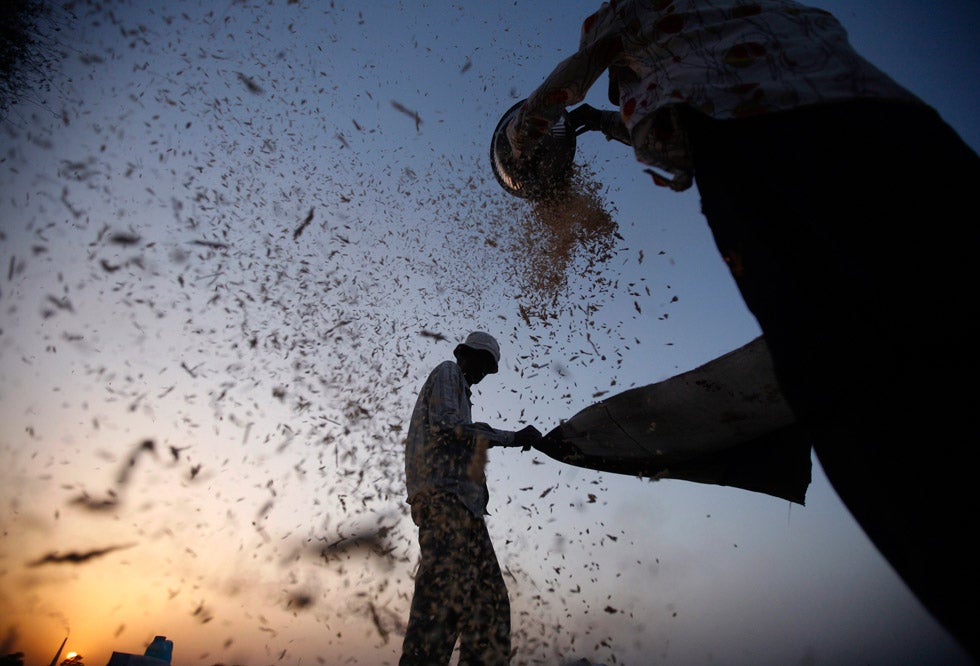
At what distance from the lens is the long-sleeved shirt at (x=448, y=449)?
10.1ft

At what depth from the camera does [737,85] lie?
56.4 inches

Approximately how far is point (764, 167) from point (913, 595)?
100cm

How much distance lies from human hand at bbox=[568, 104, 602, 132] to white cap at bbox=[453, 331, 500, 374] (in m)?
1.91

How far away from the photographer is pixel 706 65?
1510mm

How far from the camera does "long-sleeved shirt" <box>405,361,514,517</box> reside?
3.08m

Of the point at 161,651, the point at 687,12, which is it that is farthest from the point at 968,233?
the point at 161,651

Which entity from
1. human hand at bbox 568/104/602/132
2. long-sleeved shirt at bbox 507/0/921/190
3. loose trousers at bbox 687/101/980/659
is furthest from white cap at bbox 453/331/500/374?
loose trousers at bbox 687/101/980/659

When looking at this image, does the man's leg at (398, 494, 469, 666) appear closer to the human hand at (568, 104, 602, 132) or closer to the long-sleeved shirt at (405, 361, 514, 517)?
the long-sleeved shirt at (405, 361, 514, 517)

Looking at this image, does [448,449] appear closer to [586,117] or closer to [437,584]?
[437,584]

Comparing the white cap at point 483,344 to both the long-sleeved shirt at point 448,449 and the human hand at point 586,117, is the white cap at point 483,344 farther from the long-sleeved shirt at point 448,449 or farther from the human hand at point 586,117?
the human hand at point 586,117

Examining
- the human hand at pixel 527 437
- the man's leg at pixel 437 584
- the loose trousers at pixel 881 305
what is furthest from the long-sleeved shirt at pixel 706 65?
the man's leg at pixel 437 584

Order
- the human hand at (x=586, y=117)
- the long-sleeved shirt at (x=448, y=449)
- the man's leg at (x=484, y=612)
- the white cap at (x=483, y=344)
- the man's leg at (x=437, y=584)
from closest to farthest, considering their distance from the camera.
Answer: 1. the human hand at (x=586, y=117)
2. the man's leg at (x=437, y=584)
3. the man's leg at (x=484, y=612)
4. the long-sleeved shirt at (x=448, y=449)
5. the white cap at (x=483, y=344)

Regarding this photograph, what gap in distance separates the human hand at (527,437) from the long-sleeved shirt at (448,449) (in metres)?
0.04

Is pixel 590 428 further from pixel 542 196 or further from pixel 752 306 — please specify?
pixel 752 306
